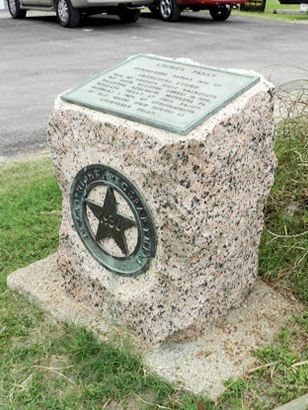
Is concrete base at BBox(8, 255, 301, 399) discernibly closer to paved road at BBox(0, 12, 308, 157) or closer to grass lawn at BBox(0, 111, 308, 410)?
grass lawn at BBox(0, 111, 308, 410)

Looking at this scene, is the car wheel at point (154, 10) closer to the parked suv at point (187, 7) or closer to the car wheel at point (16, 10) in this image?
the parked suv at point (187, 7)

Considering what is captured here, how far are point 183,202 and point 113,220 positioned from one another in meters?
0.44

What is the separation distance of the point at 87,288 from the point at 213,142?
1.02 meters

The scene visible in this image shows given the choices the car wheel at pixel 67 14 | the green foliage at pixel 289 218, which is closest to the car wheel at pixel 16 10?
the car wheel at pixel 67 14

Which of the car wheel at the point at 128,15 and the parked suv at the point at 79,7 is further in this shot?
the car wheel at the point at 128,15

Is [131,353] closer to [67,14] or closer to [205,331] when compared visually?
[205,331]

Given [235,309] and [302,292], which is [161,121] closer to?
[235,309]

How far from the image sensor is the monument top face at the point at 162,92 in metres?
2.25

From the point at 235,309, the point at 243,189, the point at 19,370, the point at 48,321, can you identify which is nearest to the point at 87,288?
the point at 48,321

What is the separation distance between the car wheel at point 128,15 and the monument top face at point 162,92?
1017 centimetres

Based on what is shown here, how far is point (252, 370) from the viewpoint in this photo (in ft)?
7.82

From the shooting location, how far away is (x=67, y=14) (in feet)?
37.2

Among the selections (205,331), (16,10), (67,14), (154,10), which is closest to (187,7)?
(154,10)

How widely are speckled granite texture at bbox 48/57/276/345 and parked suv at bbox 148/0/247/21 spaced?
10428mm
